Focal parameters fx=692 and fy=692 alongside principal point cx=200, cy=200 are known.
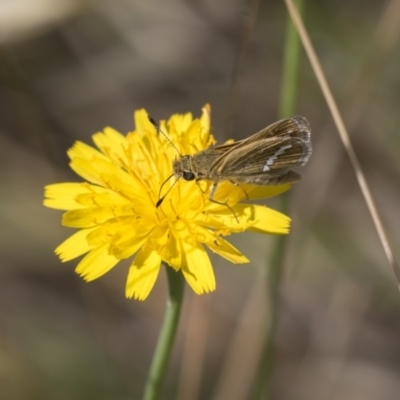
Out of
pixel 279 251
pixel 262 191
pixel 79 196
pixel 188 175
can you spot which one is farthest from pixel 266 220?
pixel 79 196

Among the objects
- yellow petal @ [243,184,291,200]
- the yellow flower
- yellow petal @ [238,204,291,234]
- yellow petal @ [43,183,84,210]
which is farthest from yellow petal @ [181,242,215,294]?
yellow petal @ [43,183,84,210]

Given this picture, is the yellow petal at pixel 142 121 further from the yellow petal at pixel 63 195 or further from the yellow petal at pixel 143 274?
the yellow petal at pixel 143 274

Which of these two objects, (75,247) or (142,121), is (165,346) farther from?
(142,121)

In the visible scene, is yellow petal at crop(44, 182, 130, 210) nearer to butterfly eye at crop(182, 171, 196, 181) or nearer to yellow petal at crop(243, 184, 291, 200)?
butterfly eye at crop(182, 171, 196, 181)

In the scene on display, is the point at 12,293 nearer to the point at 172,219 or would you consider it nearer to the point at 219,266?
the point at 219,266

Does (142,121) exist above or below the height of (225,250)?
above

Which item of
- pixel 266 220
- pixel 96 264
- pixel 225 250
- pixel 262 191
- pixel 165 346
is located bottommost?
pixel 165 346
